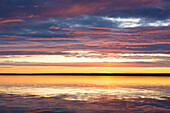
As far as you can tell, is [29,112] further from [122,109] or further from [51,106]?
[122,109]

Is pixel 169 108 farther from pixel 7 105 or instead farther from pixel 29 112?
pixel 7 105

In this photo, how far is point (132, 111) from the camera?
21.8 m

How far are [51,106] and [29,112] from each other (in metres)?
3.65

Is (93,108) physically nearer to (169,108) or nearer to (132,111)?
(132,111)

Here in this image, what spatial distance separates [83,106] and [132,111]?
513 cm

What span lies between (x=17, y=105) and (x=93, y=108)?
7879mm

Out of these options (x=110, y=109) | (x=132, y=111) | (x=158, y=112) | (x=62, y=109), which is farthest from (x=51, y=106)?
(x=158, y=112)

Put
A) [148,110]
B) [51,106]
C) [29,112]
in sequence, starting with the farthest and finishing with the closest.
→ [51,106], [148,110], [29,112]

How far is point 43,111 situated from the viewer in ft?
70.4

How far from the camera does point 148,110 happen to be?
2220 centimetres

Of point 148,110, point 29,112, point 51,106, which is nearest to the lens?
point 29,112

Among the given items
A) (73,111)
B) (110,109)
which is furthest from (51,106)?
(110,109)

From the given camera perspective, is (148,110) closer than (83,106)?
Yes

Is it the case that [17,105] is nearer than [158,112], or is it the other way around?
[158,112]
